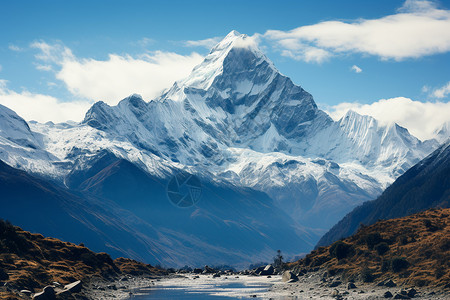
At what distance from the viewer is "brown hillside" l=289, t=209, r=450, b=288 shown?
114312 millimetres

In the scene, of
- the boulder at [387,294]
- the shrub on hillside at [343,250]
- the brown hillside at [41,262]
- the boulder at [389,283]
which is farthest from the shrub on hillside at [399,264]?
the brown hillside at [41,262]

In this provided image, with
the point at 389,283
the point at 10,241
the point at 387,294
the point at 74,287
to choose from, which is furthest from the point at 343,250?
the point at 10,241

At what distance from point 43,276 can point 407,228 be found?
77.4m

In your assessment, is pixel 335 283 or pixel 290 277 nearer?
pixel 335 283

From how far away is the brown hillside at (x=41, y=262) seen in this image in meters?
107

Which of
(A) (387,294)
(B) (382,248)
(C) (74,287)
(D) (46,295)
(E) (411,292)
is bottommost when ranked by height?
(D) (46,295)

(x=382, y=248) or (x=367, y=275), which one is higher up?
(x=382, y=248)

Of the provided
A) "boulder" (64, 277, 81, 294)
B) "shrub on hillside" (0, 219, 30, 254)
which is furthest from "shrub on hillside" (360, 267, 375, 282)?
"shrub on hillside" (0, 219, 30, 254)

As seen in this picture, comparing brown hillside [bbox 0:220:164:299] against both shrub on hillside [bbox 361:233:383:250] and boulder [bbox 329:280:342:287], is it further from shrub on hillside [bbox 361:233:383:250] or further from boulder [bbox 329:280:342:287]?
shrub on hillside [bbox 361:233:383:250]

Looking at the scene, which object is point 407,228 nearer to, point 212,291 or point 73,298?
point 212,291

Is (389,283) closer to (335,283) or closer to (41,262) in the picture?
(335,283)

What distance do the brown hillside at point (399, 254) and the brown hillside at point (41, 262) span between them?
5464cm

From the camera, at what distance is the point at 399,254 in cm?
12825

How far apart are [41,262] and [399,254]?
72.0 meters
